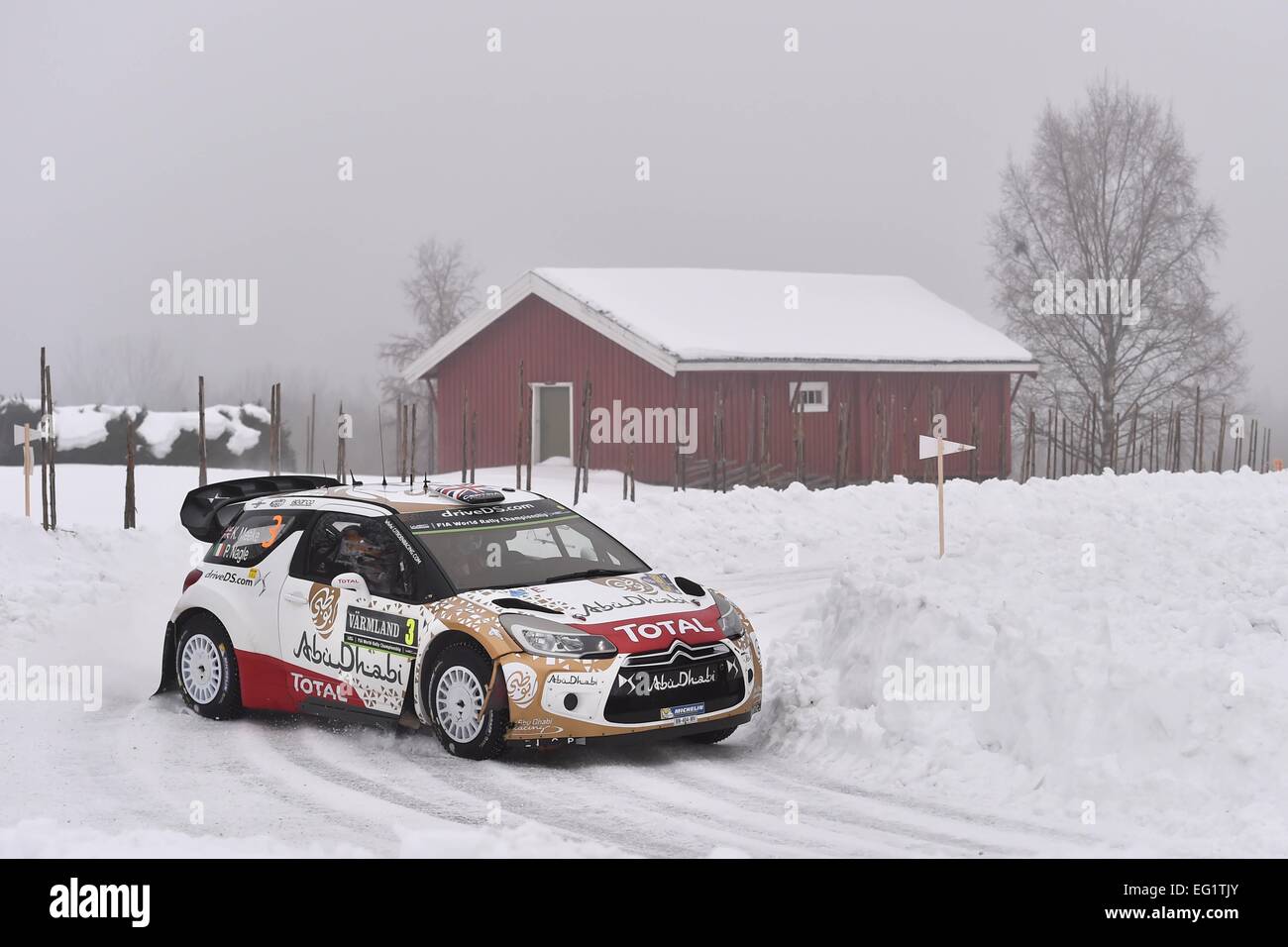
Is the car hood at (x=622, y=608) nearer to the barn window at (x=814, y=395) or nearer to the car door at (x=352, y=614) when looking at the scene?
the car door at (x=352, y=614)

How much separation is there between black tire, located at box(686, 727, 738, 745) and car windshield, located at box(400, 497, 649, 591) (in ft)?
3.68

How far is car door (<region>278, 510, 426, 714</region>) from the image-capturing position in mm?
9164

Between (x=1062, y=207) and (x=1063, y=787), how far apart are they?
123 feet

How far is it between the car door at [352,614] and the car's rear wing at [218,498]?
65.9 inches

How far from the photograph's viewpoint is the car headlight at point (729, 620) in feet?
29.9

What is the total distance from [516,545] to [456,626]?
1.32 m

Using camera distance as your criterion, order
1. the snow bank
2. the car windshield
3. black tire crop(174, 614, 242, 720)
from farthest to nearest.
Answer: black tire crop(174, 614, 242, 720) → the car windshield → the snow bank

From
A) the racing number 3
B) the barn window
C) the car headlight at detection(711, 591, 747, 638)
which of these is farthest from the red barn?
the car headlight at detection(711, 591, 747, 638)

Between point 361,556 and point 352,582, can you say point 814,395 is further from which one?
point 352,582

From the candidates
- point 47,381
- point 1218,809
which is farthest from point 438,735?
point 47,381

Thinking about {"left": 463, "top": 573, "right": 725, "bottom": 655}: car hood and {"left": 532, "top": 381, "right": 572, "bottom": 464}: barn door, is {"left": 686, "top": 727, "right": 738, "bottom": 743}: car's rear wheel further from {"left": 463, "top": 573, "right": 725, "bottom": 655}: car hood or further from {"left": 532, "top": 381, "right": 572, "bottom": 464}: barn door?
{"left": 532, "top": 381, "right": 572, "bottom": 464}: barn door

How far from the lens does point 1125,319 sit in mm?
42000

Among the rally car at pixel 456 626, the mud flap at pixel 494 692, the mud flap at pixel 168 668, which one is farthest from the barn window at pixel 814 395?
the mud flap at pixel 494 692
